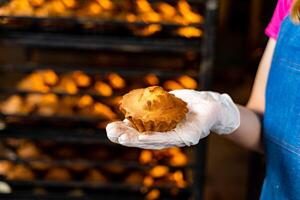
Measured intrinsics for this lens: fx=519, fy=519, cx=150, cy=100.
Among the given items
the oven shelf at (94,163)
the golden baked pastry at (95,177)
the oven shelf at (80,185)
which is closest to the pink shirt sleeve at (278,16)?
the oven shelf at (94,163)

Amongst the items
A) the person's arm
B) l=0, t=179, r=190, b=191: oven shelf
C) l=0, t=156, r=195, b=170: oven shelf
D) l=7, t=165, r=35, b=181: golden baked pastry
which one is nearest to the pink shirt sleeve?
the person's arm

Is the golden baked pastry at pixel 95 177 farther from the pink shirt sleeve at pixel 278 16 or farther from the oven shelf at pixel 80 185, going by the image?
the pink shirt sleeve at pixel 278 16

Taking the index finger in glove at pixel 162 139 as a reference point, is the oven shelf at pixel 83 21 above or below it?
above

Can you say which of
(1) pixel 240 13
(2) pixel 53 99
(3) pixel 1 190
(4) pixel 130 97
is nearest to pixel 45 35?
(2) pixel 53 99

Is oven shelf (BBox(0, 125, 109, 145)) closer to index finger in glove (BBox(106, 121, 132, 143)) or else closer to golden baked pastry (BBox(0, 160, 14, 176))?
golden baked pastry (BBox(0, 160, 14, 176))

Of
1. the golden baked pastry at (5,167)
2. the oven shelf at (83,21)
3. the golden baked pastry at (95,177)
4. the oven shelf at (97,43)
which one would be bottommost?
the golden baked pastry at (95,177)

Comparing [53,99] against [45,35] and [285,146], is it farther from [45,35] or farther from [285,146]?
[285,146]

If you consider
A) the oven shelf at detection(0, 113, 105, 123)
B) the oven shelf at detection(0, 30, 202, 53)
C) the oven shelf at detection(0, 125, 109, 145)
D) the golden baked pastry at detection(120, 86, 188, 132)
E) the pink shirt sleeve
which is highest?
the pink shirt sleeve
